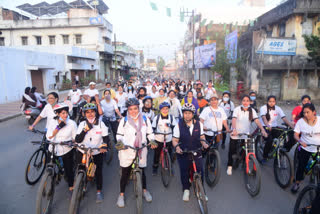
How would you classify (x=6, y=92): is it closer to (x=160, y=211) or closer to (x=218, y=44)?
(x=160, y=211)

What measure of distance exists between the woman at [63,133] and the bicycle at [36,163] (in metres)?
0.73

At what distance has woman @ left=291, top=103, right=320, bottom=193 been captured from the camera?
12.5 feet

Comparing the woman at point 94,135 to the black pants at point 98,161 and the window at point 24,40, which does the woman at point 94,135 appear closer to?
the black pants at point 98,161

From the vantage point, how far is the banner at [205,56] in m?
28.1

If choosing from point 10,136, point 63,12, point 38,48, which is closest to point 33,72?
point 38,48

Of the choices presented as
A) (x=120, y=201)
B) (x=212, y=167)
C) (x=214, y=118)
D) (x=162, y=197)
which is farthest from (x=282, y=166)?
(x=120, y=201)

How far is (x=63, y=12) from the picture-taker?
3894cm

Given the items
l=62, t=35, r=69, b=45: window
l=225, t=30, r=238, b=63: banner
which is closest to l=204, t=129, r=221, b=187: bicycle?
l=225, t=30, r=238, b=63: banner

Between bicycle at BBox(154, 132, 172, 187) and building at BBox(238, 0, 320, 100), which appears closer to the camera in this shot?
bicycle at BBox(154, 132, 172, 187)

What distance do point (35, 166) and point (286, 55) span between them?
16264mm

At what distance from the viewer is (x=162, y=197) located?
13.3ft

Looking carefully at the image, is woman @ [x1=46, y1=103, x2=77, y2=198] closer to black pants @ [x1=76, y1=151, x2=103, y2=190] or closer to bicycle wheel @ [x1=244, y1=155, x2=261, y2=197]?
black pants @ [x1=76, y1=151, x2=103, y2=190]

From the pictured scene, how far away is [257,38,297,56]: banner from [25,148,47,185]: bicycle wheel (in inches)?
581

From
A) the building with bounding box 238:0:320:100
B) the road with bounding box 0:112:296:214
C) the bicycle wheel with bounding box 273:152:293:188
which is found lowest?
the road with bounding box 0:112:296:214
